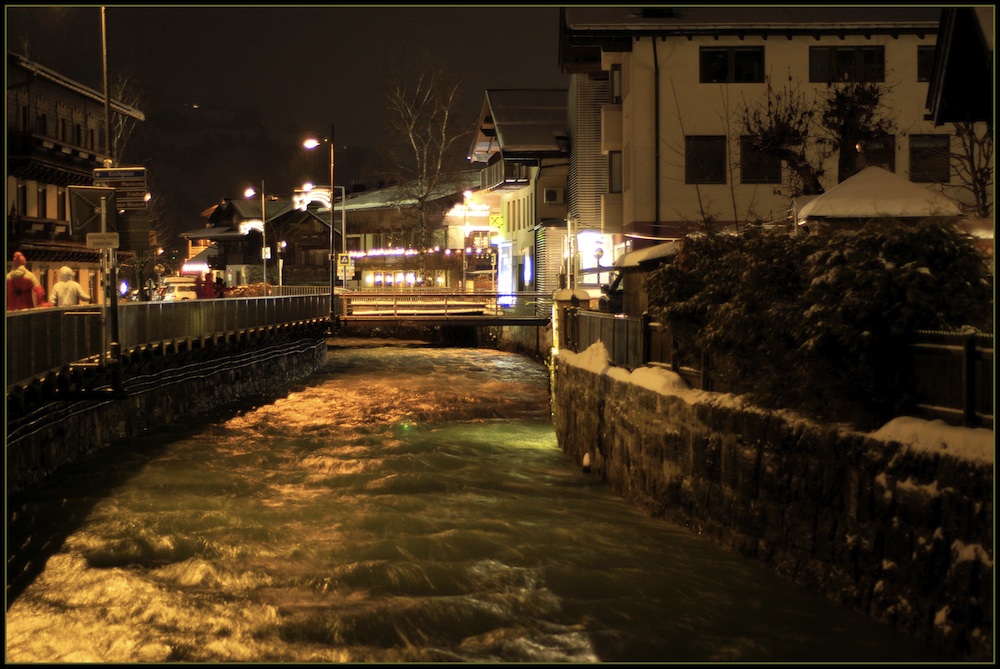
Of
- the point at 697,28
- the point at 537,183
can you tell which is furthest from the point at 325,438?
the point at 537,183

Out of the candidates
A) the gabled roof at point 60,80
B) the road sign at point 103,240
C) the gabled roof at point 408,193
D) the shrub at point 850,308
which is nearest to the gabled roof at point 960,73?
the shrub at point 850,308

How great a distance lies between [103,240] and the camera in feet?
53.8

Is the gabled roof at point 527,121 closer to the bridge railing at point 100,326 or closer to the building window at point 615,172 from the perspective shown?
the building window at point 615,172

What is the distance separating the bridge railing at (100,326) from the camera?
13.7 meters

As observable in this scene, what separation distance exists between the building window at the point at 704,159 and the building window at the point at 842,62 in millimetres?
3718

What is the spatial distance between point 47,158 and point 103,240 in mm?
28096

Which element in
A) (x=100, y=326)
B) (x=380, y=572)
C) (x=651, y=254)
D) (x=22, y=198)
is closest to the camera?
(x=380, y=572)

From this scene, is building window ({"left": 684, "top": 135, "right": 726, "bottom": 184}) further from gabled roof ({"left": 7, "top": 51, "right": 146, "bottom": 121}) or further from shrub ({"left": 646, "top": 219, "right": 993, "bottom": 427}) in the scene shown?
gabled roof ({"left": 7, "top": 51, "right": 146, "bottom": 121})

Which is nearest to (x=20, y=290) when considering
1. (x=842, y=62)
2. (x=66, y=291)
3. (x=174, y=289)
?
(x=66, y=291)

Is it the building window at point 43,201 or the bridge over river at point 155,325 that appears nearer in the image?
the bridge over river at point 155,325

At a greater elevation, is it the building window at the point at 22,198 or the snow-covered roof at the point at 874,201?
the building window at the point at 22,198

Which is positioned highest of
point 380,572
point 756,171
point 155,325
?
point 756,171

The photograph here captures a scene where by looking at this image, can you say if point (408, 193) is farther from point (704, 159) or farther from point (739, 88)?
point (739, 88)

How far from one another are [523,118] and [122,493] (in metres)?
37.4
